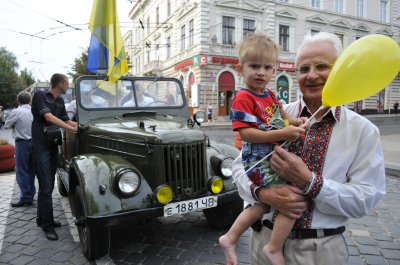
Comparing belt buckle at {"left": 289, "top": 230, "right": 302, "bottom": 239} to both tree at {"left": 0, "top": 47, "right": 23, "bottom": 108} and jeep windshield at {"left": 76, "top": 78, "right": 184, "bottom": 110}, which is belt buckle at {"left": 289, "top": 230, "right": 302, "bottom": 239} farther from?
tree at {"left": 0, "top": 47, "right": 23, "bottom": 108}

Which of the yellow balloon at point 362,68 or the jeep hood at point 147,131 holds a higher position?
the yellow balloon at point 362,68

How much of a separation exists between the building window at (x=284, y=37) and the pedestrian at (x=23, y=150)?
24.7 meters

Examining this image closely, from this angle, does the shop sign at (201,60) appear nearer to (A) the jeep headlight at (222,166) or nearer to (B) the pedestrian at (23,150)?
(B) the pedestrian at (23,150)

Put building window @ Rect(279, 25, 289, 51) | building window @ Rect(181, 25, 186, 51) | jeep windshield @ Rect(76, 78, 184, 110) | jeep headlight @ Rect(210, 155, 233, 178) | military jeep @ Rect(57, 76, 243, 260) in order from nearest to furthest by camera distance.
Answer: military jeep @ Rect(57, 76, 243, 260) → jeep headlight @ Rect(210, 155, 233, 178) → jeep windshield @ Rect(76, 78, 184, 110) → building window @ Rect(279, 25, 289, 51) → building window @ Rect(181, 25, 186, 51)

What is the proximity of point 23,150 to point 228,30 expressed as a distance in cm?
2191

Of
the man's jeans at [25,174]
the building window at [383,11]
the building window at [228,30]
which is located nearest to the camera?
the man's jeans at [25,174]

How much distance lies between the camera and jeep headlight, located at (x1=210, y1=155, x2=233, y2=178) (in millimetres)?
3947

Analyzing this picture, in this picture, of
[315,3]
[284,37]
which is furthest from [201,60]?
[315,3]

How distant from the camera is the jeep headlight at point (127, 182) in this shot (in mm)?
3271

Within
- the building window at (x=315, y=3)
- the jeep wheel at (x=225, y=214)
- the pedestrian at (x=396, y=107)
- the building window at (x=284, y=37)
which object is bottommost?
the jeep wheel at (x=225, y=214)

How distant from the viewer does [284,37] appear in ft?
91.6

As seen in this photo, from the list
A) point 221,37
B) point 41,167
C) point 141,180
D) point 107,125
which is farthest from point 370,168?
point 221,37

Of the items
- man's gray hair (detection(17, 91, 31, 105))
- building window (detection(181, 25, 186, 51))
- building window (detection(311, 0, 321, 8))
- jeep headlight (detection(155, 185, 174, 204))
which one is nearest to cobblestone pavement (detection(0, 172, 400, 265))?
jeep headlight (detection(155, 185, 174, 204))

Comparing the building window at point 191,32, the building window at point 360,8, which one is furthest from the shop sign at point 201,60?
the building window at point 360,8
